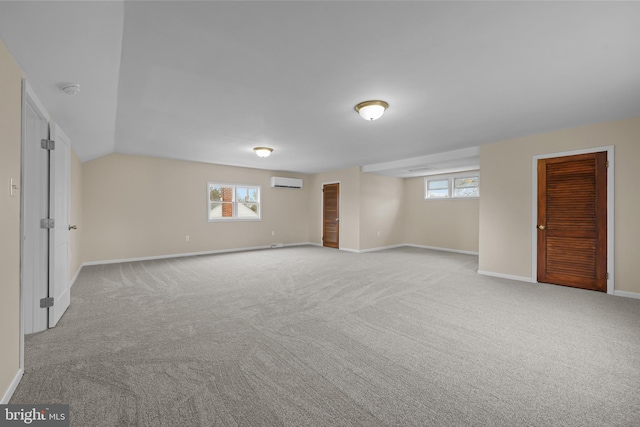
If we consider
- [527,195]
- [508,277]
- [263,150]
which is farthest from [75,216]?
[527,195]

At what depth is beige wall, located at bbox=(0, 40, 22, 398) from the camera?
1.63m

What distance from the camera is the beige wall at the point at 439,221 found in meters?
7.42

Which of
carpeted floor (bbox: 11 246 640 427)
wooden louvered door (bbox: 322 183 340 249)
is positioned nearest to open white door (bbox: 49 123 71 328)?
carpeted floor (bbox: 11 246 640 427)

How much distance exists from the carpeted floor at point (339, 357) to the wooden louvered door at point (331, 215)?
4.17 metres

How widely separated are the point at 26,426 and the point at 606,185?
6274mm

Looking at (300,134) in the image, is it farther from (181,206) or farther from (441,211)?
(441,211)

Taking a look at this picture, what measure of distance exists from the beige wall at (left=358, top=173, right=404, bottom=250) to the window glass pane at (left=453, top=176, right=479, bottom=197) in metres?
1.64

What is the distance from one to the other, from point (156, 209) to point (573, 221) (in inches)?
312

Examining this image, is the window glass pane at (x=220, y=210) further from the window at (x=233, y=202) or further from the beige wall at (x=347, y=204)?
the beige wall at (x=347, y=204)

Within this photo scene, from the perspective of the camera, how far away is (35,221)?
2578 mm

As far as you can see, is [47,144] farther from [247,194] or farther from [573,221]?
[573,221]

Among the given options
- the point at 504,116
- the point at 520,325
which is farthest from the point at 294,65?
the point at 520,325

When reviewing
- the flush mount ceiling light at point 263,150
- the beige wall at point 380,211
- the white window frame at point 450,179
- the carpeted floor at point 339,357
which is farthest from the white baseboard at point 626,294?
the flush mount ceiling light at point 263,150

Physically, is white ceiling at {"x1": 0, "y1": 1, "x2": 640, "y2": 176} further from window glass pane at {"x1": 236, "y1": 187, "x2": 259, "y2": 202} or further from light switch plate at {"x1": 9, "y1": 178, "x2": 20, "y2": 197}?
window glass pane at {"x1": 236, "y1": 187, "x2": 259, "y2": 202}
